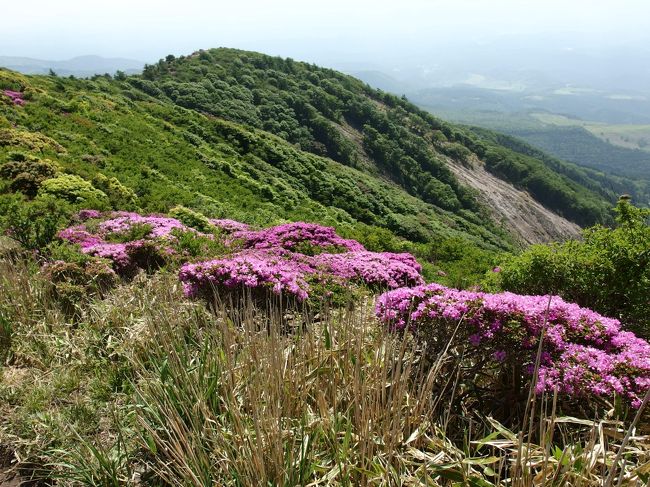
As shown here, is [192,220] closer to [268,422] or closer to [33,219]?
Result: [33,219]

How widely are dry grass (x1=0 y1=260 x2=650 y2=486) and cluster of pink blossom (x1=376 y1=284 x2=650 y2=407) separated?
0.24 meters

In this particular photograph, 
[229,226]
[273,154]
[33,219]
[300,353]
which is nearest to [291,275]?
[300,353]

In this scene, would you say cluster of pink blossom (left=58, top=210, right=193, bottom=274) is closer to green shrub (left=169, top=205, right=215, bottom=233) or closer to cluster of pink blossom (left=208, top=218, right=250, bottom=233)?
green shrub (left=169, top=205, right=215, bottom=233)

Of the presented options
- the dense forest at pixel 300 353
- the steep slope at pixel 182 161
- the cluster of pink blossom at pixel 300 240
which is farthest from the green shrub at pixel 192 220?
the cluster of pink blossom at pixel 300 240

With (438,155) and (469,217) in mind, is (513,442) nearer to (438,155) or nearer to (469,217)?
(469,217)

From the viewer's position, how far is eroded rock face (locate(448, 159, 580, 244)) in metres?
65.3

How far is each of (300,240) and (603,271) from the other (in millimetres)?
5908

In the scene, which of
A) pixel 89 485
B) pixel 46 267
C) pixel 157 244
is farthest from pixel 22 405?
pixel 157 244

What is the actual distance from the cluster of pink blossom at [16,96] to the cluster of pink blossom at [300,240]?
20.2 meters

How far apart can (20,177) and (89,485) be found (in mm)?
13372

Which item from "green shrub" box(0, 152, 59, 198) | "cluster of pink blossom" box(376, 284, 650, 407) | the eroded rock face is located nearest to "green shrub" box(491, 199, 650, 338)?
"cluster of pink blossom" box(376, 284, 650, 407)

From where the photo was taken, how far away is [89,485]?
2.77m

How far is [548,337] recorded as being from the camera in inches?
135

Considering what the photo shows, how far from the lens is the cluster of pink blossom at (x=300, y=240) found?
947 cm
